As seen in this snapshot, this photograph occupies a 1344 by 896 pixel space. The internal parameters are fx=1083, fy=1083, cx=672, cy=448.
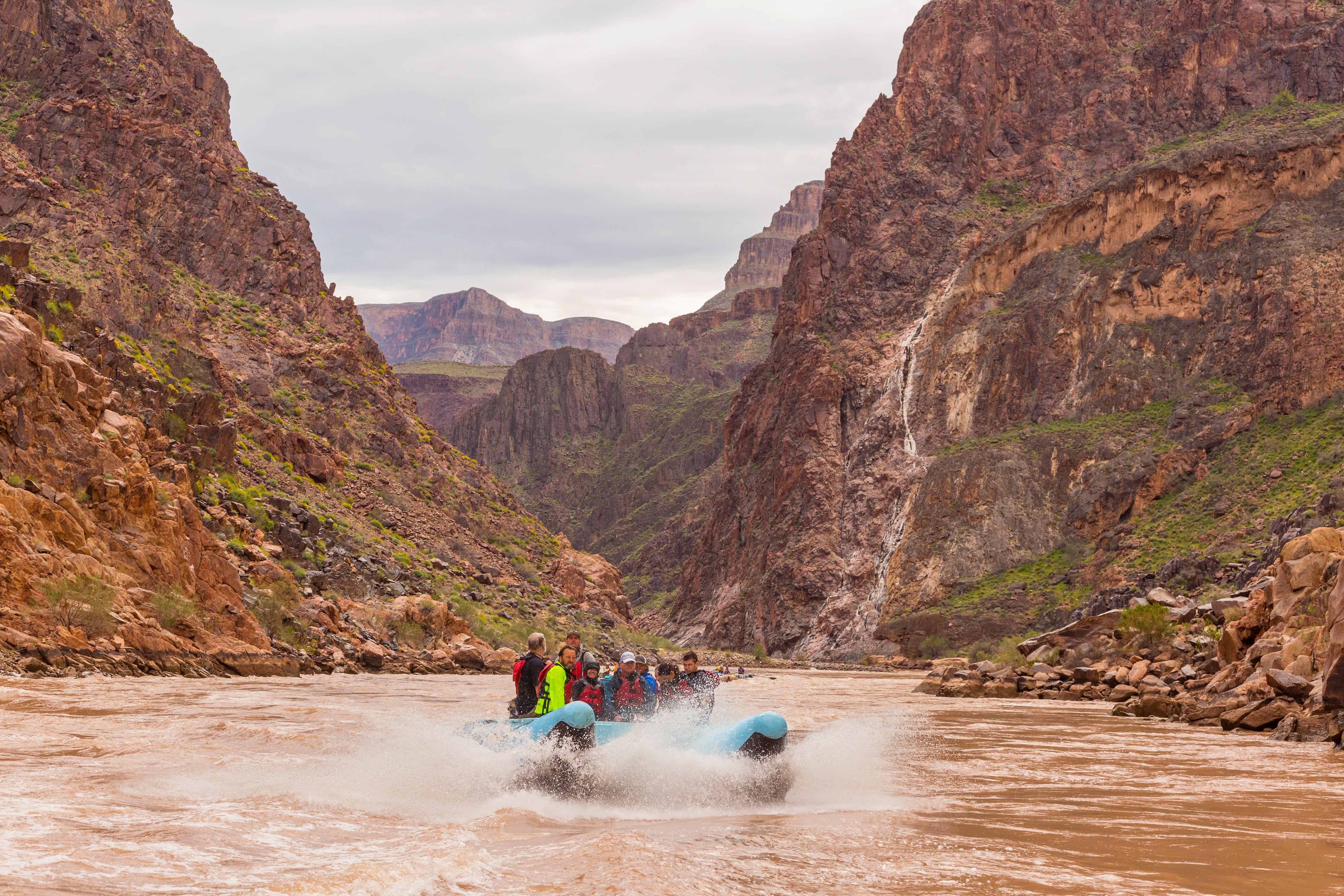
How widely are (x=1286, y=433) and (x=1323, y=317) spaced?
11.3 m

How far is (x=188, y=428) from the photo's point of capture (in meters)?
44.1

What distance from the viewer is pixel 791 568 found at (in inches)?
4171

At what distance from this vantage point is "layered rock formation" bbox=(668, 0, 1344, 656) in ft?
277

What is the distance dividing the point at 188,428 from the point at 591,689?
35.0 metres

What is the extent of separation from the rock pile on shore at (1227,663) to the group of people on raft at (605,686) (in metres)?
10.5

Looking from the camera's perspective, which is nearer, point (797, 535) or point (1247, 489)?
point (1247, 489)

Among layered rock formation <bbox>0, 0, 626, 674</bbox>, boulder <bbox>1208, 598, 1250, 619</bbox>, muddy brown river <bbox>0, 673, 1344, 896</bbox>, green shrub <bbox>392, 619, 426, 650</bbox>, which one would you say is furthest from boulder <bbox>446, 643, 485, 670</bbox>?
boulder <bbox>1208, 598, 1250, 619</bbox>

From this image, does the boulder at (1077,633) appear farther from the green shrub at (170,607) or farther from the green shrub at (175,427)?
the green shrub at (175,427)

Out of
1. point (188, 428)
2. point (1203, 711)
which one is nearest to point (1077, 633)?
point (1203, 711)

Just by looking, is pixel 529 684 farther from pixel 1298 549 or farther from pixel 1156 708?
pixel 1298 549

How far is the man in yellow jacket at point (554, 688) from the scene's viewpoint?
576 inches

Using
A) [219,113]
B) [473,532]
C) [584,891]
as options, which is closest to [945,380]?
[473,532]

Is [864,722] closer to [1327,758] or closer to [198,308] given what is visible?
[1327,758]

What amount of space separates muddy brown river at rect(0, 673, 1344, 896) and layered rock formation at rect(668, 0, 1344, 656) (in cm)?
6508
